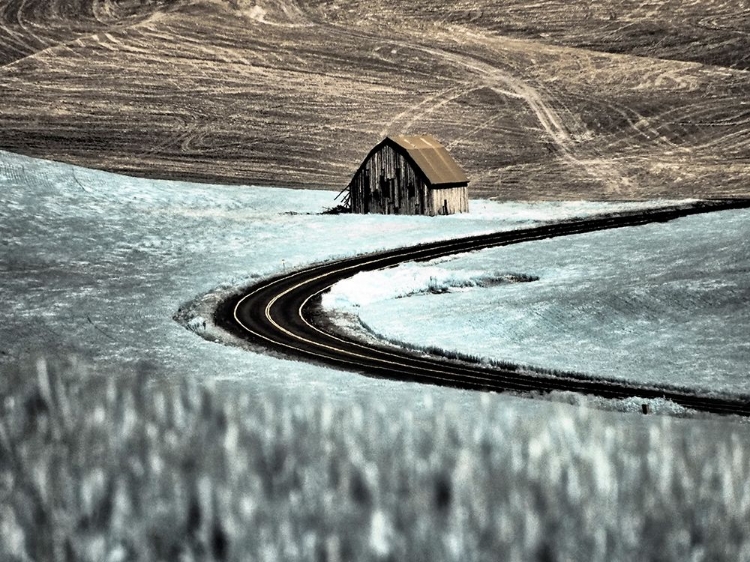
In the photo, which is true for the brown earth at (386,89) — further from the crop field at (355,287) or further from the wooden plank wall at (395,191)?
the wooden plank wall at (395,191)

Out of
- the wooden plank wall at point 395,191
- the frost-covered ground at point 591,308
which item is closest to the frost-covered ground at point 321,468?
the frost-covered ground at point 591,308

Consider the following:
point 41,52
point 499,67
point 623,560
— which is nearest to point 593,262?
point 623,560

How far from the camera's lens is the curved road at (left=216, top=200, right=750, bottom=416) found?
3077 cm

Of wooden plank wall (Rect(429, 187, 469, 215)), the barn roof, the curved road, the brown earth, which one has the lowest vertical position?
the curved road

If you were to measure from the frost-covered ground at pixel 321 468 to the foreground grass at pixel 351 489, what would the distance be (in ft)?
0.12

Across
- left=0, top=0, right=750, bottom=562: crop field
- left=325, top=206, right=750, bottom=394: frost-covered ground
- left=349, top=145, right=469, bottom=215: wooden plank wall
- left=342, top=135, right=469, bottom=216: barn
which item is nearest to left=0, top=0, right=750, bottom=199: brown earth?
left=0, top=0, right=750, bottom=562: crop field

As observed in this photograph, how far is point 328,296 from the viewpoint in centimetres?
4734

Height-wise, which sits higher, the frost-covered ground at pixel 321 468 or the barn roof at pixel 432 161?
the barn roof at pixel 432 161

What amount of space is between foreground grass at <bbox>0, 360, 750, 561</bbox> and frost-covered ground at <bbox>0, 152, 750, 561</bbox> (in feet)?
0.12

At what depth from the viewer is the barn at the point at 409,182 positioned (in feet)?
239

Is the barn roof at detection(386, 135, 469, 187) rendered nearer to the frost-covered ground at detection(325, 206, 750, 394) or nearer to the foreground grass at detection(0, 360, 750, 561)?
the frost-covered ground at detection(325, 206, 750, 394)

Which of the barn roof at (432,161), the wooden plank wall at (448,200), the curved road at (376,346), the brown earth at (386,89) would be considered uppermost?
the brown earth at (386,89)

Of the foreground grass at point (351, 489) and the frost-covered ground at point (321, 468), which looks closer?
the foreground grass at point (351, 489)

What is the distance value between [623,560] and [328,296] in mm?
33858
